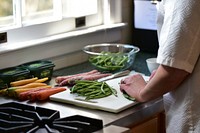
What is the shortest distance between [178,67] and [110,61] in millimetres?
691

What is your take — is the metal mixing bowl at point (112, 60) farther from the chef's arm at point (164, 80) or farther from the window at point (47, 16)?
the chef's arm at point (164, 80)

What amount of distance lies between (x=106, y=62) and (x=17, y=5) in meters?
0.45

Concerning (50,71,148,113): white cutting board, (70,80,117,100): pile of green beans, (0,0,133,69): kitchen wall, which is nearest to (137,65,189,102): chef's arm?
(50,71,148,113): white cutting board

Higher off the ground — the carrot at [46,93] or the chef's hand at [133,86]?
the chef's hand at [133,86]

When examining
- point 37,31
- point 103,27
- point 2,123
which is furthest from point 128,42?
point 2,123

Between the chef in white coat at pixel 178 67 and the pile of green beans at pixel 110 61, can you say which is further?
the pile of green beans at pixel 110 61

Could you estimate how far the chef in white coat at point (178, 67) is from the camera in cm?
140

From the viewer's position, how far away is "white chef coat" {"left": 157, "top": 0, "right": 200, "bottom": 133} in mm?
1396

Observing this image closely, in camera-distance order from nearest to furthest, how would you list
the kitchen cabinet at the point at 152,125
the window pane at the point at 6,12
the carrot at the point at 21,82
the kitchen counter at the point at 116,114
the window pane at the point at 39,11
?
the kitchen counter at the point at 116,114 < the kitchen cabinet at the point at 152,125 < the carrot at the point at 21,82 < the window pane at the point at 6,12 < the window pane at the point at 39,11

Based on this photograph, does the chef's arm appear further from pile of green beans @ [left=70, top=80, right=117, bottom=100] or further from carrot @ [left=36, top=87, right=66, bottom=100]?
carrot @ [left=36, top=87, right=66, bottom=100]

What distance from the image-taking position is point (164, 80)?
4.77 feet

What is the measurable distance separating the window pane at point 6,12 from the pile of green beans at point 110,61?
0.40 m

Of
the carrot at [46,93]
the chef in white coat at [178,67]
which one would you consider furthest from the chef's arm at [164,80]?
the carrot at [46,93]

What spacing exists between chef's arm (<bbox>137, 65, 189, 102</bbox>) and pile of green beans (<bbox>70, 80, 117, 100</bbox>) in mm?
209
